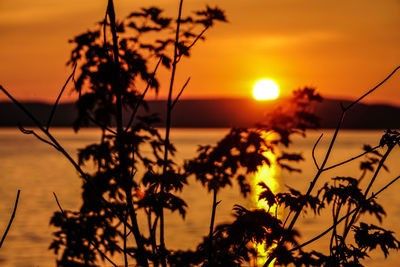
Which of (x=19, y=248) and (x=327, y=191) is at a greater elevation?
→ (x=327, y=191)

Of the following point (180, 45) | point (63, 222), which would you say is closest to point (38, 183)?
point (63, 222)

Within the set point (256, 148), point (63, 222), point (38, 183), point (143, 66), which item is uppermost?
point (143, 66)

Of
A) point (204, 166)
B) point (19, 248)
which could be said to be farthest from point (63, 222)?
point (19, 248)

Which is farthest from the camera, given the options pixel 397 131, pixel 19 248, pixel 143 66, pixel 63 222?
pixel 19 248

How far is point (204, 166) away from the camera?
199 inches

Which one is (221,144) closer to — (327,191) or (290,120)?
(290,120)

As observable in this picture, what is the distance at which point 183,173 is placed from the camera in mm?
4793

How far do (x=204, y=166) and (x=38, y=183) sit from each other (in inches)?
1948

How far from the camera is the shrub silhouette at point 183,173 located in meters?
2.83

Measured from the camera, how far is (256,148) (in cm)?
478

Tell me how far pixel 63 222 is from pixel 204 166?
2719 millimetres

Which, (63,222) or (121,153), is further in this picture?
(63,222)

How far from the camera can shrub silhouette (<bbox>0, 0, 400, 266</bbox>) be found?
2.83 meters

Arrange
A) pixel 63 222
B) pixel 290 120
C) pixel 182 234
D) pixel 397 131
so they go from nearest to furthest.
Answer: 1. pixel 397 131
2. pixel 290 120
3. pixel 63 222
4. pixel 182 234
